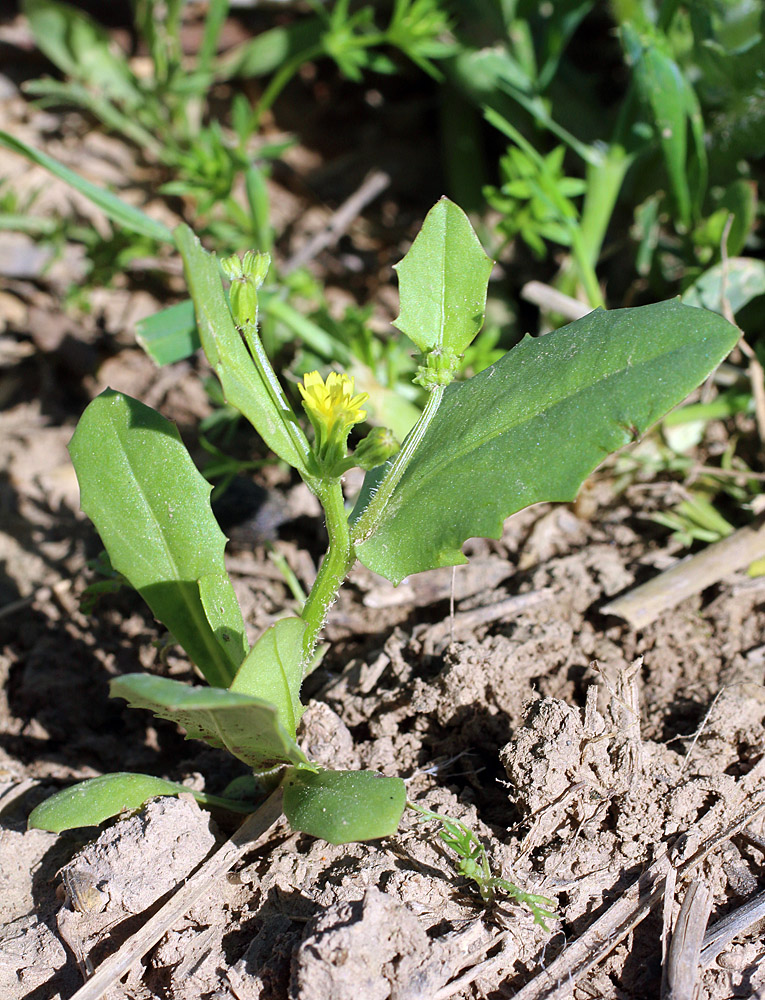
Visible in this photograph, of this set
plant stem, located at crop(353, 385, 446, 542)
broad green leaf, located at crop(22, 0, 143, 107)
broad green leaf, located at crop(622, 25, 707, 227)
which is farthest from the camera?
broad green leaf, located at crop(22, 0, 143, 107)

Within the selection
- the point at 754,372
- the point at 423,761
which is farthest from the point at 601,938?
the point at 754,372

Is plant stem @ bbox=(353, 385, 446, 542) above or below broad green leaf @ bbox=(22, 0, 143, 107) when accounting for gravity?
below

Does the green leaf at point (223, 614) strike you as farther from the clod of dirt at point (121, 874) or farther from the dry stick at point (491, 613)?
the dry stick at point (491, 613)

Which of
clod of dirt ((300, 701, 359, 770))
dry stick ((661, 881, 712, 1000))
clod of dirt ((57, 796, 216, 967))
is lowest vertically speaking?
dry stick ((661, 881, 712, 1000))

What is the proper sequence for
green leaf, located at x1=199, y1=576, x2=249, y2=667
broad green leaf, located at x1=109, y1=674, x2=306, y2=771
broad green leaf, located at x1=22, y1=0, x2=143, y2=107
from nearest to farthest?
broad green leaf, located at x1=109, y1=674, x2=306, y2=771
green leaf, located at x1=199, y1=576, x2=249, y2=667
broad green leaf, located at x1=22, y1=0, x2=143, y2=107

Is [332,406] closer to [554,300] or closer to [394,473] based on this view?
[394,473]

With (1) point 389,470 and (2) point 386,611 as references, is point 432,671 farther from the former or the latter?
(1) point 389,470

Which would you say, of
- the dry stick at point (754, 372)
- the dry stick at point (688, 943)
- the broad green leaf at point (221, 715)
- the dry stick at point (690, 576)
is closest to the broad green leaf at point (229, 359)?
the broad green leaf at point (221, 715)

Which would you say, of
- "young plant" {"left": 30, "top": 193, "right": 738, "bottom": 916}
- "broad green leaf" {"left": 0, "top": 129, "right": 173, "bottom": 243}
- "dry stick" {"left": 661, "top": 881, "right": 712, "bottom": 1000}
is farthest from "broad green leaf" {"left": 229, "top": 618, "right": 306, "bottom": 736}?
"broad green leaf" {"left": 0, "top": 129, "right": 173, "bottom": 243}

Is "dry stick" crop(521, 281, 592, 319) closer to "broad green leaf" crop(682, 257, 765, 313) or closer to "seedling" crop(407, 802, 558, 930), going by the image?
"broad green leaf" crop(682, 257, 765, 313)
